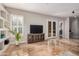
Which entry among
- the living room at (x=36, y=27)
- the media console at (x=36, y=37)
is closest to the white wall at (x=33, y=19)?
the living room at (x=36, y=27)

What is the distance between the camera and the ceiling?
2.24 m

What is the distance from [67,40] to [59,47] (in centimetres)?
29

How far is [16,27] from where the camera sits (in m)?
2.31

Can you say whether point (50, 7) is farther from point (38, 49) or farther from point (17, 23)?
point (38, 49)

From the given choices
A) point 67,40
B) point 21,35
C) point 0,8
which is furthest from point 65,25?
point 0,8

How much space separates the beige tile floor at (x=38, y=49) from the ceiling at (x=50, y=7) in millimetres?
759

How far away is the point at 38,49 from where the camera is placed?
2.35 m

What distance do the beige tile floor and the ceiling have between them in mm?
759

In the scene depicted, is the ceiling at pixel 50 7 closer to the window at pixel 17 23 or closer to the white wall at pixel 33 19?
the white wall at pixel 33 19

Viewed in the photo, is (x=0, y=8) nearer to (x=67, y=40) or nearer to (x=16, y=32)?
(x=16, y=32)

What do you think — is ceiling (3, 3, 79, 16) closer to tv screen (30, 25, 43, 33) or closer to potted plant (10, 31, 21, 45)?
tv screen (30, 25, 43, 33)

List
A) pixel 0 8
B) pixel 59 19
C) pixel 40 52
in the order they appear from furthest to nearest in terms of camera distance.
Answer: pixel 59 19 < pixel 40 52 < pixel 0 8

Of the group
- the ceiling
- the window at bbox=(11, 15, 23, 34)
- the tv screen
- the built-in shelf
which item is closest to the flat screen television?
the tv screen

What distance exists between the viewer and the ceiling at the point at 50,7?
224 cm
